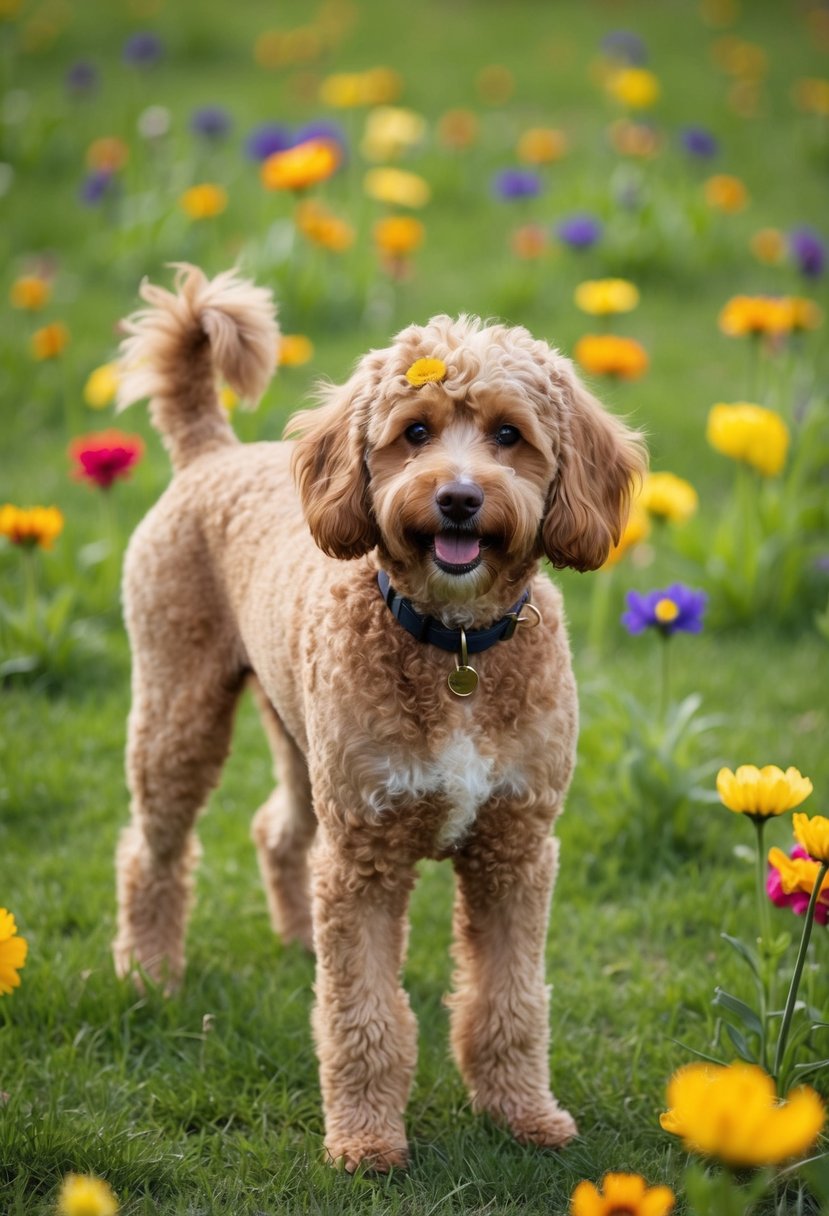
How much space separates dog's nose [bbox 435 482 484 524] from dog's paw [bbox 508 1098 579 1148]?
4.99 ft

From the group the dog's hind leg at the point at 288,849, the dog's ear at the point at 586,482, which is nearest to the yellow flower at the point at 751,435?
the dog's ear at the point at 586,482

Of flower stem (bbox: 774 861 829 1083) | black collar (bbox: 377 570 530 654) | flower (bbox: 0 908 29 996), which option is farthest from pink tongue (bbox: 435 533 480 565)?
flower (bbox: 0 908 29 996)

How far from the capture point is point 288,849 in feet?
13.4

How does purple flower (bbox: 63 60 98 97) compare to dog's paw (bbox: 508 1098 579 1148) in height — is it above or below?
above

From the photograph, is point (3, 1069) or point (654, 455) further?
point (654, 455)

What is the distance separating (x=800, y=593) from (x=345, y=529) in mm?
3264

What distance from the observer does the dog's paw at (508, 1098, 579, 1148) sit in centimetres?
319

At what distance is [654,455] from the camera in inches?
262

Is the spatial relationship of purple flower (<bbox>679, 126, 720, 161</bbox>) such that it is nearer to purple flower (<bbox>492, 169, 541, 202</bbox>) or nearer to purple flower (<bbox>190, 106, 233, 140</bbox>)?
purple flower (<bbox>492, 169, 541, 202</bbox>)

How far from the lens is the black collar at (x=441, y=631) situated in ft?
9.61

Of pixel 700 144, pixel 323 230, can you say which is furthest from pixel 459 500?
pixel 700 144

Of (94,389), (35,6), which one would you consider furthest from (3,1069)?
(35,6)

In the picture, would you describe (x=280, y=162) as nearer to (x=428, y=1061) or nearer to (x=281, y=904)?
(x=281, y=904)

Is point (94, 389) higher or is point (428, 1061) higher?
point (94, 389)
